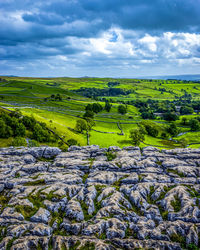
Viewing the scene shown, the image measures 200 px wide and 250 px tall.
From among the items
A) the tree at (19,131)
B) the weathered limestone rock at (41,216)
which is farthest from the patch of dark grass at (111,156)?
the tree at (19,131)

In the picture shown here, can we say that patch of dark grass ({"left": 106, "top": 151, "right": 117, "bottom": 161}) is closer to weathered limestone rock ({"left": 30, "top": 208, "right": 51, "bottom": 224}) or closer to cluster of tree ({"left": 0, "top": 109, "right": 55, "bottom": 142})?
weathered limestone rock ({"left": 30, "top": 208, "right": 51, "bottom": 224})

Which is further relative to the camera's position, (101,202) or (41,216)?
(101,202)

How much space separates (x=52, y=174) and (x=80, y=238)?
20239 mm

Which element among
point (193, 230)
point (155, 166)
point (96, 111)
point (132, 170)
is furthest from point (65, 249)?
point (96, 111)

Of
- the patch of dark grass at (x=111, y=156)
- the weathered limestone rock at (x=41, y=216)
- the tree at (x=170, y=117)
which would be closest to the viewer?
the weathered limestone rock at (x=41, y=216)

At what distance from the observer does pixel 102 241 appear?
24297 millimetres

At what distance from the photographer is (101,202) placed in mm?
32719

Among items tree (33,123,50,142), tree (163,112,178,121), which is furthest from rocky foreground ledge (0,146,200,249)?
tree (163,112,178,121)

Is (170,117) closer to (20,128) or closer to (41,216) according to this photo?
(20,128)

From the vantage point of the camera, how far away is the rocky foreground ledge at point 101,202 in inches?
984

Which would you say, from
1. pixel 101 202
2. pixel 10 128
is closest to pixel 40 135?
pixel 10 128

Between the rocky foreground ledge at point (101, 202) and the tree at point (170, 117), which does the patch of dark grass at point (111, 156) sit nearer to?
the rocky foreground ledge at point (101, 202)

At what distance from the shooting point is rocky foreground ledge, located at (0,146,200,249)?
25.0m

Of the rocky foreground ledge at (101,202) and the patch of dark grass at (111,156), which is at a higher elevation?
the patch of dark grass at (111,156)
